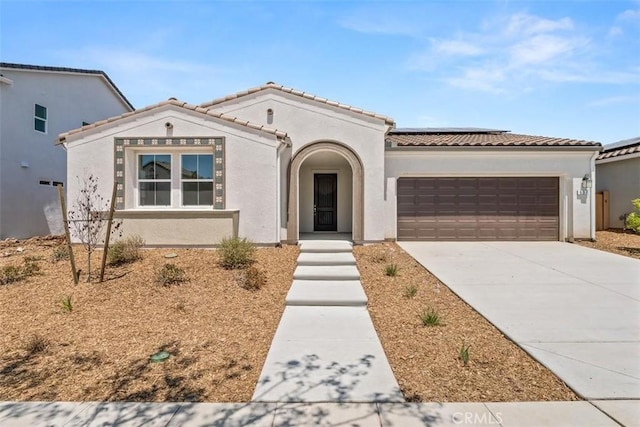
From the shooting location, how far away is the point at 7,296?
21.8 feet

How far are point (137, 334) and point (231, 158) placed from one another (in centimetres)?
668

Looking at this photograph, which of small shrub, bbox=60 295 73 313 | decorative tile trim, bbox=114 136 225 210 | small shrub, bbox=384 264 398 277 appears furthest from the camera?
decorative tile trim, bbox=114 136 225 210

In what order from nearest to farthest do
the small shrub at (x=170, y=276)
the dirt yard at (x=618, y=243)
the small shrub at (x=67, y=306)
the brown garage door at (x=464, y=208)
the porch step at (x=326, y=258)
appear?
the small shrub at (x=67, y=306) → the small shrub at (x=170, y=276) → the porch step at (x=326, y=258) → the dirt yard at (x=618, y=243) → the brown garage door at (x=464, y=208)

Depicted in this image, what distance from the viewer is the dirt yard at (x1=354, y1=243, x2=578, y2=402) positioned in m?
3.70

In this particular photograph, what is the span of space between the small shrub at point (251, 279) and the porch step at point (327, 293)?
0.71m

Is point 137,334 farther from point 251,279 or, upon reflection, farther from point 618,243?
point 618,243

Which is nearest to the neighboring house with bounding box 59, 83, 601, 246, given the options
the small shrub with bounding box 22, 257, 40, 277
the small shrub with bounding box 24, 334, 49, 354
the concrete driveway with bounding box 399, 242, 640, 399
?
the concrete driveway with bounding box 399, 242, 640, 399

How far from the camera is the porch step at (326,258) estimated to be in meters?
8.96

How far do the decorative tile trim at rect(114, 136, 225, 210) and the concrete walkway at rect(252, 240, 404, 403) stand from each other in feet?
14.4

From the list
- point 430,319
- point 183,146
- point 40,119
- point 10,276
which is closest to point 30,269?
point 10,276

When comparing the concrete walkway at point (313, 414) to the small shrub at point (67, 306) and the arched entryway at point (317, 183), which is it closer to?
the small shrub at point (67, 306)

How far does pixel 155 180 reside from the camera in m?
11.1

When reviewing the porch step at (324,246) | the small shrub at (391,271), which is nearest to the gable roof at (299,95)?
the porch step at (324,246)

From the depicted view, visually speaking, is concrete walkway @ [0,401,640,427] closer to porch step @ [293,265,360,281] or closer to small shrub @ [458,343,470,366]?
small shrub @ [458,343,470,366]
